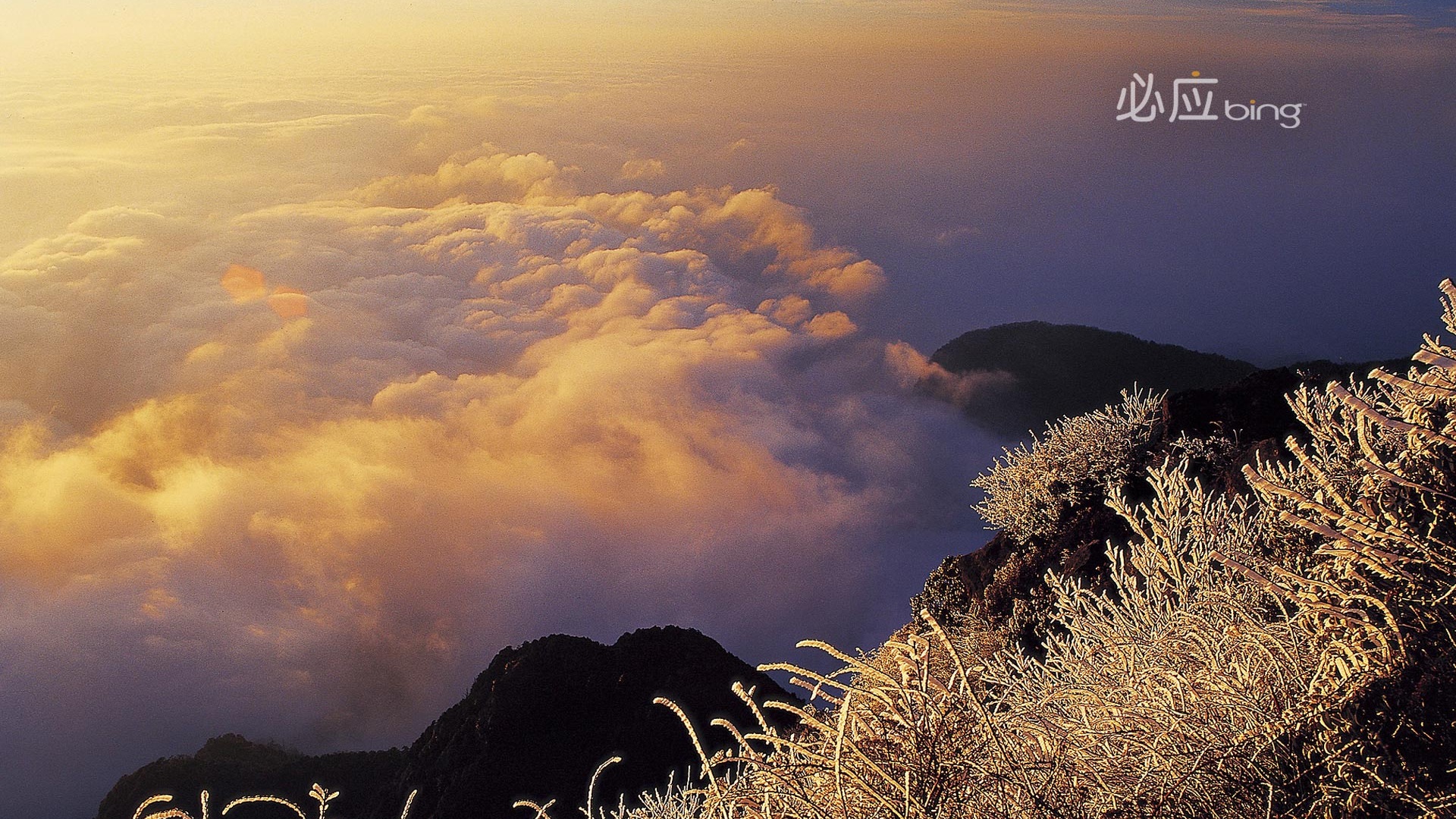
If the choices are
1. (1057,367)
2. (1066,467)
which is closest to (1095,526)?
(1066,467)

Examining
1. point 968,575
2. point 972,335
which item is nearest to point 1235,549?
point 968,575

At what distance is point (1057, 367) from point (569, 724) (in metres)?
91.8

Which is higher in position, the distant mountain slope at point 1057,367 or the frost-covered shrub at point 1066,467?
the frost-covered shrub at point 1066,467

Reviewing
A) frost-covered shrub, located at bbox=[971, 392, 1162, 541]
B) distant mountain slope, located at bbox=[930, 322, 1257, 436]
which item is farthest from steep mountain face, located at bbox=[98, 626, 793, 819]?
distant mountain slope, located at bbox=[930, 322, 1257, 436]

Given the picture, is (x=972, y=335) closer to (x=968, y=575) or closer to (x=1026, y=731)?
(x=968, y=575)

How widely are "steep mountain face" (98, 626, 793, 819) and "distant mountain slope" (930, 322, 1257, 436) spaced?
57397mm

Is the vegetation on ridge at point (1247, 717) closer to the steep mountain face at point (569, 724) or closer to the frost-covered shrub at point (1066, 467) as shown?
the frost-covered shrub at point (1066, 467)

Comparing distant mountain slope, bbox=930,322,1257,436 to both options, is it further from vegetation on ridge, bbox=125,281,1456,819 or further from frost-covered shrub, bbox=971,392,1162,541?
vegetation on ridge, bbox=125,281,1456,819

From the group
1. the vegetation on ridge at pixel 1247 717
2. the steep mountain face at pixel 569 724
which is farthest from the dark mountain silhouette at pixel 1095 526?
the vegetation on ridge at pixel 1247 717

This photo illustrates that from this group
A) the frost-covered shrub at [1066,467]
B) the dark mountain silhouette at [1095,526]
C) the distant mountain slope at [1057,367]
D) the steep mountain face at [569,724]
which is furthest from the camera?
the distant mountain slope at [1057,367]

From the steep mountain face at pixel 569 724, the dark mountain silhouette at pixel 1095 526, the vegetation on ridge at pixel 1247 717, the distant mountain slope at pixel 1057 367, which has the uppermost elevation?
the vegetation on ridge at pixel 1247 717

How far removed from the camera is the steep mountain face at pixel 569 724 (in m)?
10.2

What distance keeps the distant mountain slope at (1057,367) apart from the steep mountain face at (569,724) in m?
57.4

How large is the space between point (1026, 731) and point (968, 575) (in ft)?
23.4
